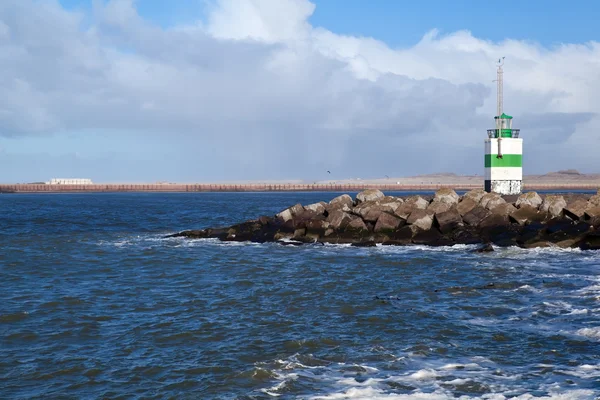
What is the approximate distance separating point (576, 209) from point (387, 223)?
21.3 ft

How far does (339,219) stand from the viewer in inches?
979

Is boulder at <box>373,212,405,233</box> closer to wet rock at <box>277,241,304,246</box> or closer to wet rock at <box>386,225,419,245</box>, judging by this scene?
wet rock at <box>386,225,419,245</box>

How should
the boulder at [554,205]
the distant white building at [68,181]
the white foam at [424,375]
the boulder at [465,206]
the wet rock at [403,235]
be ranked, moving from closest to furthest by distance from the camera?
the white foam at [424,375]
the wet rock at [403,235]
the boulder at [554,205]
the boulder at [465,206]
the distant white building at [68,181]

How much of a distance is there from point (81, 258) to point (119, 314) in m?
9.58

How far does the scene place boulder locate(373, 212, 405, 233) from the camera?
23.7 meters

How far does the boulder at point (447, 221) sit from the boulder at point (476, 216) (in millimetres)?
322

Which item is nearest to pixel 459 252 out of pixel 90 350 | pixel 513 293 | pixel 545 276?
pixel 545 276

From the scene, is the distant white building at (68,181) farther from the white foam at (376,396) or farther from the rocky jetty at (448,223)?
the white foam at (376,396)

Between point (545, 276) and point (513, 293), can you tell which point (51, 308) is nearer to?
point (513, 293)

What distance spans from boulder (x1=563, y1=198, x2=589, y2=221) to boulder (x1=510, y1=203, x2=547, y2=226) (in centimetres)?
94

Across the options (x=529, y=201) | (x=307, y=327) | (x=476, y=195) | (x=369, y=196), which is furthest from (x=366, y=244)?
(x=307, y=327)

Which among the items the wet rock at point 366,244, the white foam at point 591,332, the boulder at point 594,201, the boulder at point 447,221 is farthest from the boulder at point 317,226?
the white foam at point 591,332

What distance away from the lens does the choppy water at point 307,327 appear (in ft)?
26.3

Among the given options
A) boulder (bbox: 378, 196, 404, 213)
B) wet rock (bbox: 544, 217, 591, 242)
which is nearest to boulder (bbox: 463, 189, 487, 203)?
boulder (bbox: 378, 196, 404, 213)
